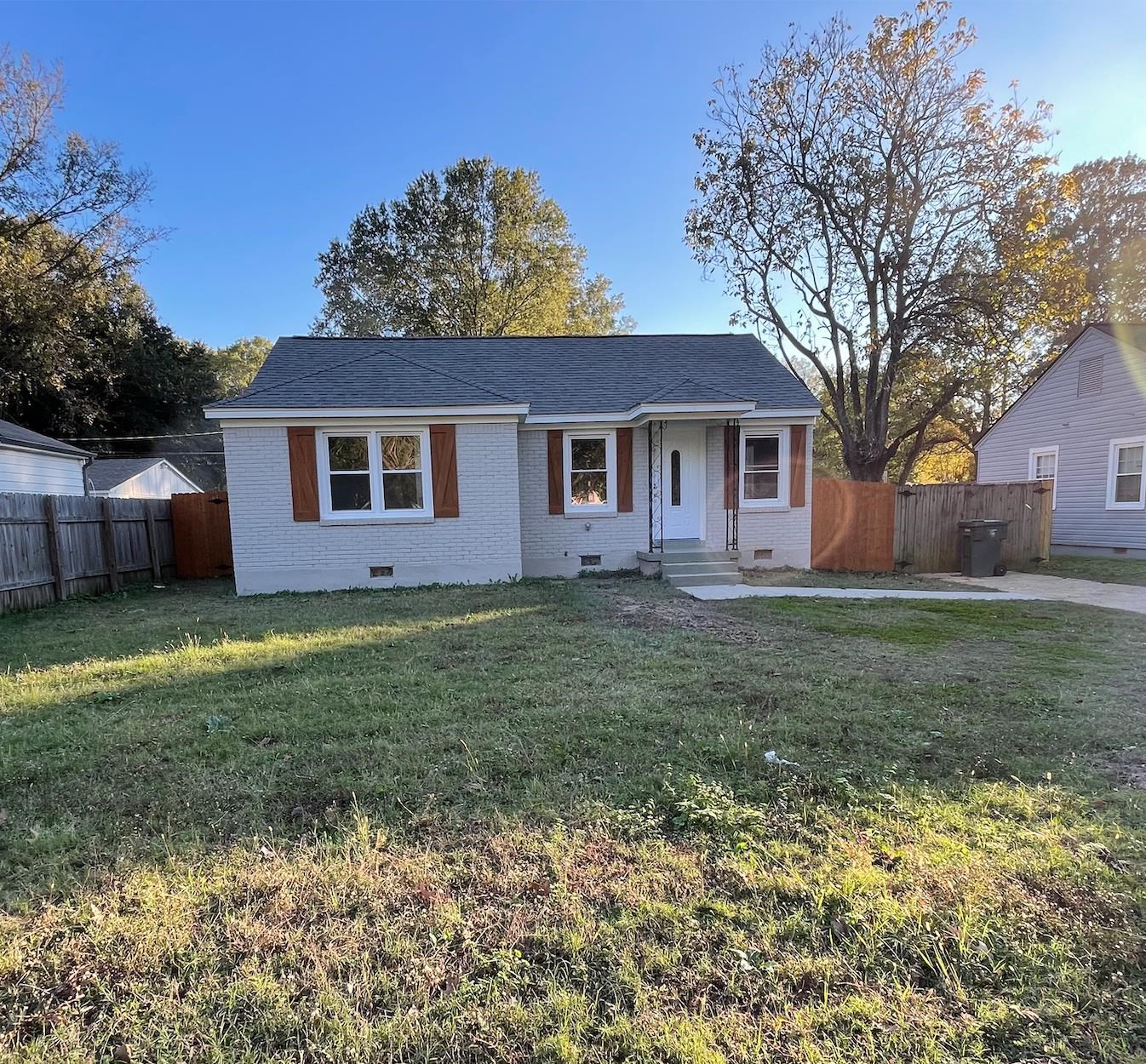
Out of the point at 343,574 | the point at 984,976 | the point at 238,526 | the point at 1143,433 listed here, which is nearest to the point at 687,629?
the point at 984,976

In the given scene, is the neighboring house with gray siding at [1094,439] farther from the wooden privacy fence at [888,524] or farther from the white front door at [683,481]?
the white front door at [683,481]

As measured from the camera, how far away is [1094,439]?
14.4 meters

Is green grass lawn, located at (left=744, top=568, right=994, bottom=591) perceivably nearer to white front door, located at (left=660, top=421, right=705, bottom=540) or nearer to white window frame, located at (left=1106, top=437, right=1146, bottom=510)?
white front door, located at (left=660, top=421, right=705, bottom=540)

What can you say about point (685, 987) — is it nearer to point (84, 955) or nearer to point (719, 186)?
point (84, 955)

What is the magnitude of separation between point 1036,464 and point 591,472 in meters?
14.0

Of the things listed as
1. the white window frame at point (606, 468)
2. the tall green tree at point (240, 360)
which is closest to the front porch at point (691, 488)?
the white window frame at point (606, 468)

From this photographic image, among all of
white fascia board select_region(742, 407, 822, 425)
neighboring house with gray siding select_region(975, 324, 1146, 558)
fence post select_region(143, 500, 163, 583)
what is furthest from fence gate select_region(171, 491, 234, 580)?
neighboring house with gray siding select_region(975, 324, 1146, 558)

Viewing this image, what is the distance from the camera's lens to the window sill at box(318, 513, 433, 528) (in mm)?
9875

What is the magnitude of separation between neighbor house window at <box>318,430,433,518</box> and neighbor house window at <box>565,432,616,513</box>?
2697mm

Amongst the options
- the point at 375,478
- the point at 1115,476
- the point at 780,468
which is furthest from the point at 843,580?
the point at 1115,476

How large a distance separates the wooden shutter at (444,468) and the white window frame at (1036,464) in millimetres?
15302

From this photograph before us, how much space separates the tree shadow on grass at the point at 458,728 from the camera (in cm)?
287

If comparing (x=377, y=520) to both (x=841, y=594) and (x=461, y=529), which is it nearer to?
(x=461, y=529)

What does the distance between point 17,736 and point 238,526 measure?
21.0 feet
